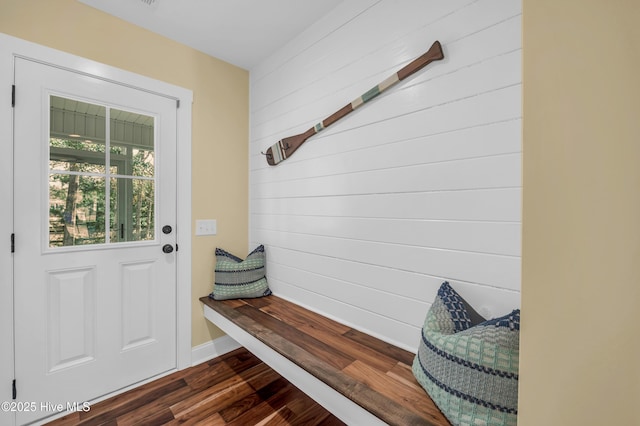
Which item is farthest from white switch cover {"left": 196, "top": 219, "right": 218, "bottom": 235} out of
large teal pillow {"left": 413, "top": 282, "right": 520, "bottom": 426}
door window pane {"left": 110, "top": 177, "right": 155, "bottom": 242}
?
large teal pillow {"left": 413, "top": 282, "right": 520, "bottom": 426}

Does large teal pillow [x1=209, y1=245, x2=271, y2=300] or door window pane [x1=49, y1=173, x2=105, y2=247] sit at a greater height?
door window pane [x1=49, y1=173, x2=105, y2=247]

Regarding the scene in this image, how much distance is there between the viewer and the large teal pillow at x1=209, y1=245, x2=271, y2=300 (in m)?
2.10

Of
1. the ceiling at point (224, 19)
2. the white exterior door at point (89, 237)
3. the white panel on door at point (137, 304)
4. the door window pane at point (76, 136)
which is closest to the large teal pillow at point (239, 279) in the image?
the white exterior door at point (89, 237)

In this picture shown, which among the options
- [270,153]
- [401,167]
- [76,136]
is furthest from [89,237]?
[401,167]

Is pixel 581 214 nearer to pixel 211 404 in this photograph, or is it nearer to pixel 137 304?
pixel 211 404

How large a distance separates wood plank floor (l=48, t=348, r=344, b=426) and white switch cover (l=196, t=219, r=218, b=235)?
1.06 metres

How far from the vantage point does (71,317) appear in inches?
64.0

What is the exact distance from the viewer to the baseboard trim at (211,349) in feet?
6.92

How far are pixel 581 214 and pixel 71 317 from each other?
239 centimetres

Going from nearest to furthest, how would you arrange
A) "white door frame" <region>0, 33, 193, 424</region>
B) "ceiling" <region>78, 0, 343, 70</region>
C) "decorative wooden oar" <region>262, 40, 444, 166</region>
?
"decorative wooden oar" <region>262, 40, 444, 166</region>, "white door frame" <region>0, 33, 193, 424</region>, "ceiling" <region>78, 0, 343, 70</region>

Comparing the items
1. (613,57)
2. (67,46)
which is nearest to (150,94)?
A: (67,46)

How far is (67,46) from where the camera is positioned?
5.30 ft

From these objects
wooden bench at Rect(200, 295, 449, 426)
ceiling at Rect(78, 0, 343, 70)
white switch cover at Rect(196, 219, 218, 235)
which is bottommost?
wooden bench at Rect(200, 295, 449, 426)

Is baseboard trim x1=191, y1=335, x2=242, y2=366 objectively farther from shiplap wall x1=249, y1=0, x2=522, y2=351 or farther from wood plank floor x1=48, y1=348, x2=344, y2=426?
shiplap wall x1=249, y1=0, x2=522, y2=351
